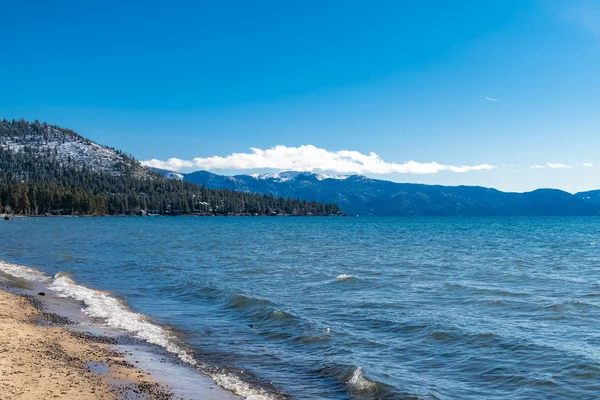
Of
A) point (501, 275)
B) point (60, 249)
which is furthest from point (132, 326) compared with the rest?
point (60, 249)

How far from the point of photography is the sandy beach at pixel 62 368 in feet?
46.6

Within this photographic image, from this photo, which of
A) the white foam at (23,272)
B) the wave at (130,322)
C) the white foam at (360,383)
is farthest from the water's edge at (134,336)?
the white foam at (360,383)

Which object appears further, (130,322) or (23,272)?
(23,272)

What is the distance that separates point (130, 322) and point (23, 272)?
77.1ft

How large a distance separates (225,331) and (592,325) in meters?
18.0

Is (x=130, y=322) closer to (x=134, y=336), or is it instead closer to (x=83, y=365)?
(x=134, y=336)

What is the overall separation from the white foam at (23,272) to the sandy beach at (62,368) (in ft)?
59.9

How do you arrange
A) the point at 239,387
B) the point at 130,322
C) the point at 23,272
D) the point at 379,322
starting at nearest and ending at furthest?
1. the point at 239,387
2. the point at 130,322
3. the point at 379,322
4. the point at 23,272

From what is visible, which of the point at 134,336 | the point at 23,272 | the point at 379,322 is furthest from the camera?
the point at 23,272

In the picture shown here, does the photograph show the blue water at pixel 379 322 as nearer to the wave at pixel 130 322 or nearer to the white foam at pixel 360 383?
the white foam at pixel 360 383

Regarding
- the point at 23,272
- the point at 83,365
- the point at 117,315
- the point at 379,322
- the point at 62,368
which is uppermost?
A: the point at 62,368

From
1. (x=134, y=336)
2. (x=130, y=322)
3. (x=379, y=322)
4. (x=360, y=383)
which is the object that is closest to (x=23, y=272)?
(x=130, y=322)

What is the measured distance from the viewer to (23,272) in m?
43.1

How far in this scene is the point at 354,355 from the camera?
20.4 metres
